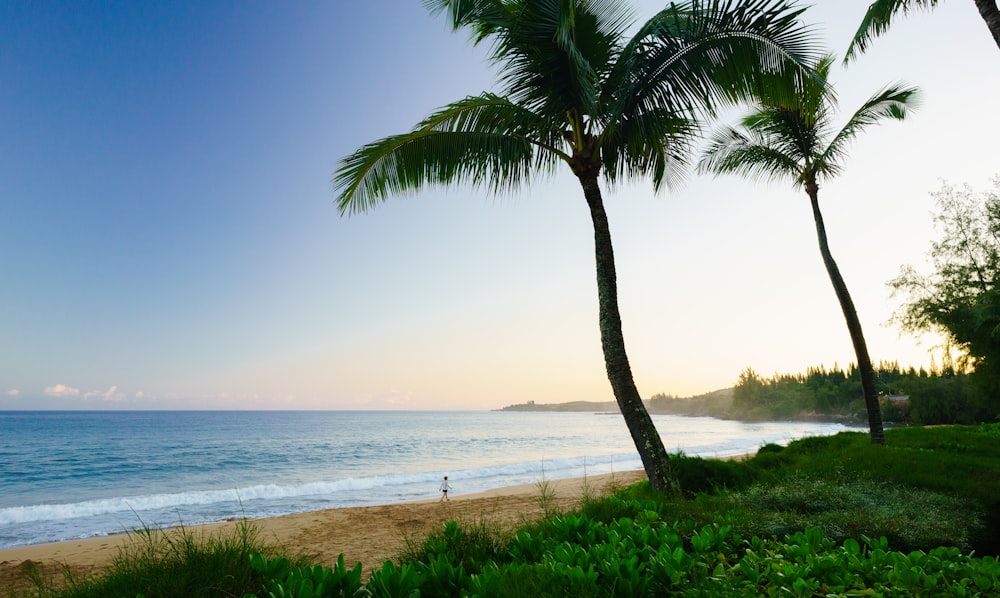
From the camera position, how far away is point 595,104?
618cm

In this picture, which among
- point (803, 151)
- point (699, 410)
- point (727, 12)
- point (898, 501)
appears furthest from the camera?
point (699, 410)

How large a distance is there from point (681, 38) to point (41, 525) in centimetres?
1901

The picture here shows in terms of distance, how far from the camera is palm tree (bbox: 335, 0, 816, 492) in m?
6.31

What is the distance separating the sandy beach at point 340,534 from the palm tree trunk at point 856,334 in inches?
245

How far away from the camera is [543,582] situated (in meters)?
2.33

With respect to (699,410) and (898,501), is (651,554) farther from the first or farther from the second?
(699,410)

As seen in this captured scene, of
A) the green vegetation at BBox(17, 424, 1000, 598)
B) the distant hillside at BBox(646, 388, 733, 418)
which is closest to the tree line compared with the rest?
the green vegetation at BBox(17, 424, 1000, 598)

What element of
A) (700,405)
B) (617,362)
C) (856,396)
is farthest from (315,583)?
(700,405)

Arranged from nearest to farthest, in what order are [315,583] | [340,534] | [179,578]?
[315,583], [179,578], [340,534]

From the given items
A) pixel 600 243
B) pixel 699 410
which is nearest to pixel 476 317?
pixel 600 243

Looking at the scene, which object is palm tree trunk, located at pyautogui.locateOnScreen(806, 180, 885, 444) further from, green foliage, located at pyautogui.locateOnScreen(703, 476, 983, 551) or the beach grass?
the beach grass

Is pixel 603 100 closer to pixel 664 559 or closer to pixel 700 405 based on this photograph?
pixel 664 559

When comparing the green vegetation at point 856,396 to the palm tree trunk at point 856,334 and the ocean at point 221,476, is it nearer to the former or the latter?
the palm tree trunk at point 856,334

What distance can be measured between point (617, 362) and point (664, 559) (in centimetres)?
422
